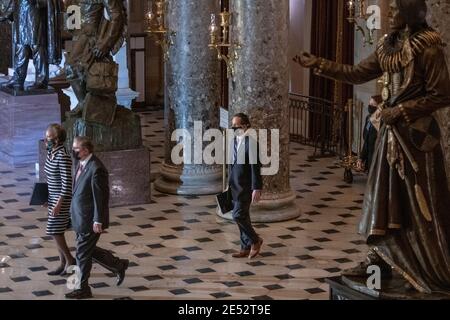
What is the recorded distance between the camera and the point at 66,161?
11.0 m

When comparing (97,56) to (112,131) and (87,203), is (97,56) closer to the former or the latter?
(112,131)

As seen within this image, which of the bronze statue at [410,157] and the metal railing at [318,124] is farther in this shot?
the metal railing at [318,124]

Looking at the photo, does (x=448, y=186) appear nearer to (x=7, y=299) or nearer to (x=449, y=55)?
(x=449, y=55)

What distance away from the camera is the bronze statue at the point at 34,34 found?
16766 mm

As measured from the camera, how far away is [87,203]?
34.0 ft

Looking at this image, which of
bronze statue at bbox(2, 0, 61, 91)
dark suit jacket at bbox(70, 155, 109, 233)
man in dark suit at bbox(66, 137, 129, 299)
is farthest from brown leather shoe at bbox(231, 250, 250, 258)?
bronze statue at bbox(2, 0, 61, 91)

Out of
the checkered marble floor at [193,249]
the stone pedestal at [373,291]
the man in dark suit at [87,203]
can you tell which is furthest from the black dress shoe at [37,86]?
the stone pedestal at [373,291]

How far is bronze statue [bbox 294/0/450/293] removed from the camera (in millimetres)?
7707

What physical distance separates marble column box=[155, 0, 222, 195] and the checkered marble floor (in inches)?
13.4

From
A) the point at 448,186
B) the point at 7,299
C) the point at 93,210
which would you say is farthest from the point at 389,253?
the point at 7,299

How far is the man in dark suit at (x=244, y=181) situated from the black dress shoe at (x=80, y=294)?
1890mm

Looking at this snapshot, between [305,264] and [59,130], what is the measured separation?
2731mm

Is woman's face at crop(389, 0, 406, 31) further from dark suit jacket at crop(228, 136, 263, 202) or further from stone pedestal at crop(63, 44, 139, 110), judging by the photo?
stone pedestal at crop(63, 44, 139, 110)

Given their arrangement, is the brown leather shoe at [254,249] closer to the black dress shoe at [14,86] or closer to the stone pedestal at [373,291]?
the stone pedestal at [373,291]
